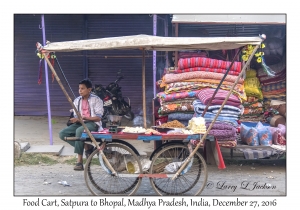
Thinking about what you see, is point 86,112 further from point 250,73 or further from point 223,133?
point 250,73

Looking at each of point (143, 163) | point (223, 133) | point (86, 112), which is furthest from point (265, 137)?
point (86, 112)

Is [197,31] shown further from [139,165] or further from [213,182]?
[139,165]

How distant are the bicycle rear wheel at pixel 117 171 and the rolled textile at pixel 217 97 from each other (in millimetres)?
1831

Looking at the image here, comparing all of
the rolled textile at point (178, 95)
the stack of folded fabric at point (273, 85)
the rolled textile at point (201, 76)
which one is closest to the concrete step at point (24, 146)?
the rolled textile at point (178, 95)

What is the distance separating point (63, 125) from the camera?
9711mm

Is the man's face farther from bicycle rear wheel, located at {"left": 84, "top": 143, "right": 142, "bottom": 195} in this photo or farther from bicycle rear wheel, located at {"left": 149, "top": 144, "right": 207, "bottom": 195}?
bicycle rear wheel, located at {"left": 149, "top": 144, "right": 207, "bottom": 195}

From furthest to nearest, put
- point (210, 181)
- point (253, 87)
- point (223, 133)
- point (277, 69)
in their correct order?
point (277, 69)
point (253, 87)
point (223, 133)
point (210, 181)

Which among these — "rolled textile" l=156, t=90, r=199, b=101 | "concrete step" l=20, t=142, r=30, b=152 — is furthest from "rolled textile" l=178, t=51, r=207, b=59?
A: "concrete step" l=20, t=142, r=30, b=152

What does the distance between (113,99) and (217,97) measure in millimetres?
3552

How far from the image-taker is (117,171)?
17.0ft

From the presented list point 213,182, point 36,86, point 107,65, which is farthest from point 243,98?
point 36,86

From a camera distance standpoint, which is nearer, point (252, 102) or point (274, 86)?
point (252, 102)

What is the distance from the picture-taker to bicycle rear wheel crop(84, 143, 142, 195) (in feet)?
16.9

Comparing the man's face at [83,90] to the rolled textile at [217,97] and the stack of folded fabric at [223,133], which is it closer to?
the rolled textile at [217,97]
